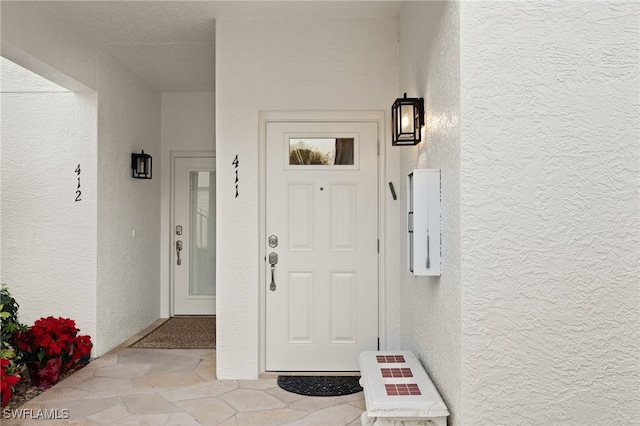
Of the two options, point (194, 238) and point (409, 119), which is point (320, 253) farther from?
point (194, 238)

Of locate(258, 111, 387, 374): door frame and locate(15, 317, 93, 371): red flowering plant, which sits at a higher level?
locate(258, 111, 387, 374): door frame

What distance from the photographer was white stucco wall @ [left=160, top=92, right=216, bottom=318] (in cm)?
576

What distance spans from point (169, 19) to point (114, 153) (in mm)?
1467

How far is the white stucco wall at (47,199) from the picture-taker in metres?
4.10

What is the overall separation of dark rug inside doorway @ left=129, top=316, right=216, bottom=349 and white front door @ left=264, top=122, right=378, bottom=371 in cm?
119

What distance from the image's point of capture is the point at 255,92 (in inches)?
139

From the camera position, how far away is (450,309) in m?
2.23

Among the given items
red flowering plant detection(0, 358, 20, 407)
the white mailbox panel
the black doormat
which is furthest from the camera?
the black doormat

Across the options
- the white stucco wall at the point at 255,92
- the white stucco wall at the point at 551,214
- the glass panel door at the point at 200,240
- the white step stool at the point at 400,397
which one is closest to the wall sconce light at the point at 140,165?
the glass panel door at the point at 200,240

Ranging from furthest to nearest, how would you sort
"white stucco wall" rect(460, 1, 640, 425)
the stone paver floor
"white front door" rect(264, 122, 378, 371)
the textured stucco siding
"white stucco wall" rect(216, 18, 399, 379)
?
the textured stucco siding
"white front door" rect(264, 122, 378, 371)
"white stucco wall" rect(216, 18, 399, 379)
the stone paver floor
"white stucco wall" rect(460, 1, 640, 425)

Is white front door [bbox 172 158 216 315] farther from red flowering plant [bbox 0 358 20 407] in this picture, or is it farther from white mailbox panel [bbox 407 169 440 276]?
white mailbox panel [bbox 407 169 440 276]

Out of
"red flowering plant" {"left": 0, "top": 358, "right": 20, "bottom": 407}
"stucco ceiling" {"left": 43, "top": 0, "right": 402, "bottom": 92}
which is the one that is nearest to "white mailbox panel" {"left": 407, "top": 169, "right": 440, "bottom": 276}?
"stucco ceiling" {"left": 43, "top": 0, "right": 402, "bottom": 92}

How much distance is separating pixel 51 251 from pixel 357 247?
8.55 ft

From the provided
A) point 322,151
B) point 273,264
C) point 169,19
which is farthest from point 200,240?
point 169,19
